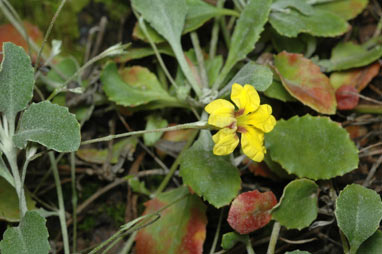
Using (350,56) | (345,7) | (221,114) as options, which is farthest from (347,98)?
(221,114)

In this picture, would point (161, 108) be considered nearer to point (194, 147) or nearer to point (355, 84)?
point (194, 147)

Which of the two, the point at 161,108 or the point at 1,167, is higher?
the point at 1,167

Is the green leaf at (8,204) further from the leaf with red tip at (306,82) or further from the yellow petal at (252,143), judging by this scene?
the leaf with red tip at (306,82)

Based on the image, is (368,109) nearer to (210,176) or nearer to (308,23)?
(308,23)

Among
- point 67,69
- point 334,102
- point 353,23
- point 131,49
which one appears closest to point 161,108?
point 131,49

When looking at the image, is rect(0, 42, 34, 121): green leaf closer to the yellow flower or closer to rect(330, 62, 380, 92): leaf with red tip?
the yellow flower

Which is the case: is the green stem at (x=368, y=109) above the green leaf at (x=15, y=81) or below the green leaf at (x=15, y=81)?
below

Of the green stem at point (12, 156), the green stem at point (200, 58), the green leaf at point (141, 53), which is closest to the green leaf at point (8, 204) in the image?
the green stem at point (12, 156)
